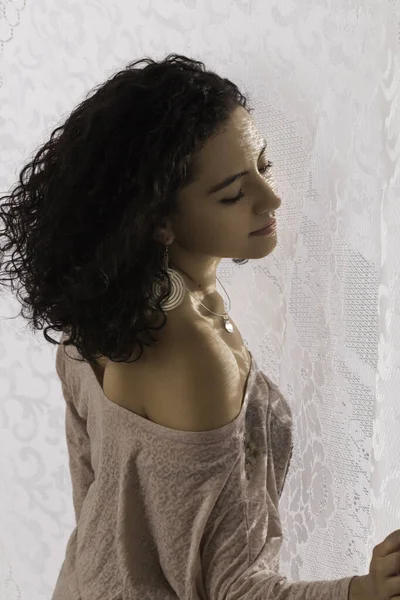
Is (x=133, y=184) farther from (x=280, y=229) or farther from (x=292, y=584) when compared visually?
(x=292, y=584)

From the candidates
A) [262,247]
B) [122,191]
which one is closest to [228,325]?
[262,247]

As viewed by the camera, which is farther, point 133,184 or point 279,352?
point 279,352

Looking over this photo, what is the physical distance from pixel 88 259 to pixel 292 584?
1.49 feet

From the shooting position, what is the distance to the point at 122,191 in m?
1.11

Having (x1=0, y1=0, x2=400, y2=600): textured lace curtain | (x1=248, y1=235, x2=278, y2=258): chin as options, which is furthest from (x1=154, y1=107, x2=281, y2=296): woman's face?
(x1=0, y1=0, x2=400, y2=600): textured lace curtain

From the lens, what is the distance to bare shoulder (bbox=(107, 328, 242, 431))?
1.11m

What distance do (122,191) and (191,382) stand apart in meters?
0.24

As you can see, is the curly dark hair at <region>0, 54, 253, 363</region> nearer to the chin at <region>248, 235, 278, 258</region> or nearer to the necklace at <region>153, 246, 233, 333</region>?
the necklace at <region>153, 246, 233, 333</region>

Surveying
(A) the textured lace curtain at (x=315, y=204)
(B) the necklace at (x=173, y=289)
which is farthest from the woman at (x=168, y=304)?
(A) the textured lace curtain at (x=315, y=204)

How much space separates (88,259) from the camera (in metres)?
1.14

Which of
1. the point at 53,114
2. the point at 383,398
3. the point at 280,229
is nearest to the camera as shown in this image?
the point at 383,398

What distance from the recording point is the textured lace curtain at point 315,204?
116cm

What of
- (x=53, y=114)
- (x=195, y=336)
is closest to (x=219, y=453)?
(x=195, y=336)

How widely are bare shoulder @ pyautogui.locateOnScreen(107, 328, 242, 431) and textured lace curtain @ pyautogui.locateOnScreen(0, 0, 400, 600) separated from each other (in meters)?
0.19
